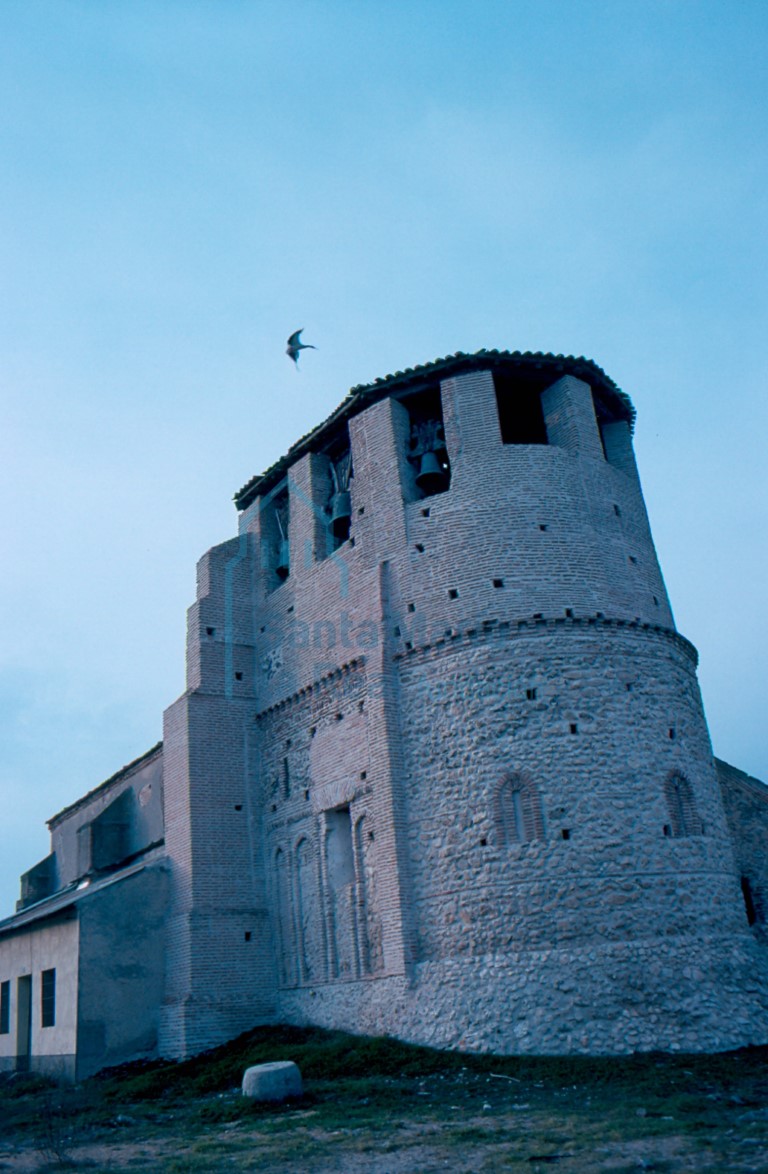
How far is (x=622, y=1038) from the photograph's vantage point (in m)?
13.4

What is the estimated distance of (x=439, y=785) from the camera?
53.0 feet

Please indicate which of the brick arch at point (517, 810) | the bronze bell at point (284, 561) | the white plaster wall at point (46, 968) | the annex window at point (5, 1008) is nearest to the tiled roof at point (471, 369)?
the bronze bell at point (284, 561)

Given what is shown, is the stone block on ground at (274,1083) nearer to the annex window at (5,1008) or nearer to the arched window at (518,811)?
the arched window at (518,811)

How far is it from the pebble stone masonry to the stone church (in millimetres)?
49

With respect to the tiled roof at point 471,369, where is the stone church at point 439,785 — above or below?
below

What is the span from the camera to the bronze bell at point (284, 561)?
72.4ft

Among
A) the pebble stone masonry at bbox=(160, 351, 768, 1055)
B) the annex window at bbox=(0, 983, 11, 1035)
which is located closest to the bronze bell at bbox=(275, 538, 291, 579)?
the pebble stone masonry at bbox=(160, 351, 768, 1055)

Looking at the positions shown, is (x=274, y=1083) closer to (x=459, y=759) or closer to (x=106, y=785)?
(x=459, y=759)

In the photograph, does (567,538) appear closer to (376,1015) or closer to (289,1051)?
(376,1015)

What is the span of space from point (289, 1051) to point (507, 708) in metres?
6.45

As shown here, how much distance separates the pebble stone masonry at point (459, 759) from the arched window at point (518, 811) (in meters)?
0.03

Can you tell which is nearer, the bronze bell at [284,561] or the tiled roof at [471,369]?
the tiled roof at [471,369]

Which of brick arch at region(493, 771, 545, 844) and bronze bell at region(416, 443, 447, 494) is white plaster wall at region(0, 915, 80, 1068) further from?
bronze bell at region(416, 443, 447, 494)

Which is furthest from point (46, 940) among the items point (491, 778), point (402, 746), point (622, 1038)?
point (622, 1038)
